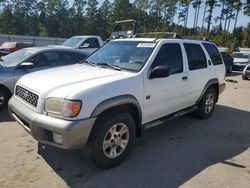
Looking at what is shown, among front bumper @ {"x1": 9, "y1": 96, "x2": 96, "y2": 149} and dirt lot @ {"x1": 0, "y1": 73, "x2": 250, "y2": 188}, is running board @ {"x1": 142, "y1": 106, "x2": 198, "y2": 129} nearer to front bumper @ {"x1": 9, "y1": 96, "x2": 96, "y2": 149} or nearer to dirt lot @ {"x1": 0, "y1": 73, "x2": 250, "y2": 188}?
dirt lot @ {"x1": 0, "y1": 73, "x2": 250, "y2": 188}

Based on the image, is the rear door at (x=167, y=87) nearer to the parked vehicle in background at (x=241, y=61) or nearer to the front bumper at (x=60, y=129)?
the front bumper at (x=60, y=129)

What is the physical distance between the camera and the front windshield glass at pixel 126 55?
4.63 metres

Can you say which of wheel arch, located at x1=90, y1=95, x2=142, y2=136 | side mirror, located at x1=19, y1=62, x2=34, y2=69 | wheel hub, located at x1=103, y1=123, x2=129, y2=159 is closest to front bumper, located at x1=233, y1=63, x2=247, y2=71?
side mirror, located at x1=19, y1=62, x2=34, y2=69

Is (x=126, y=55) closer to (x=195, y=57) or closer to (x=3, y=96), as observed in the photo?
(x=195, y=57)

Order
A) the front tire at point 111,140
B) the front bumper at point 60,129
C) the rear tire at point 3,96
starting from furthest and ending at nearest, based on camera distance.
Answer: the rear tire at point 3,96
the front tire at point 111,140
the front bumper at point 60,129

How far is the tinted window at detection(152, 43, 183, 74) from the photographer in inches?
189

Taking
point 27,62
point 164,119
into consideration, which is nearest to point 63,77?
point 164,119

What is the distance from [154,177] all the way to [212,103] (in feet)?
11.5

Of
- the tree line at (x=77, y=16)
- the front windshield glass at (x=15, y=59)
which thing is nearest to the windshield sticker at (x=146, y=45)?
the front windshield glass at (x=15, y=59)

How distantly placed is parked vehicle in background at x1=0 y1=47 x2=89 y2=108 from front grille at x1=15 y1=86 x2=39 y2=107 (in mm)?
2320

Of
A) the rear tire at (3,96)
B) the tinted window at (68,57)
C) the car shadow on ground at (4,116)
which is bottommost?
the car shadow on ground at (4,116)

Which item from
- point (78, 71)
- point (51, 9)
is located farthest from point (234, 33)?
point (51, 9)

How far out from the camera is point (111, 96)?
3848 mm

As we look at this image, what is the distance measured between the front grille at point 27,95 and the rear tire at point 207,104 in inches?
148
